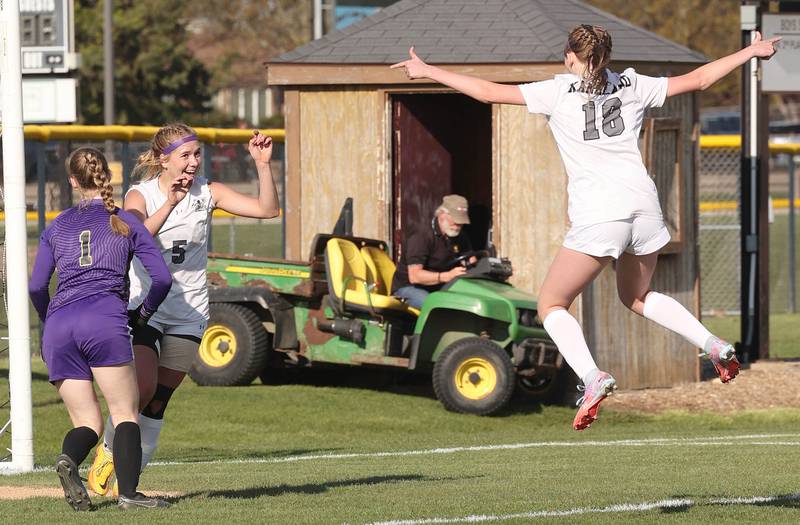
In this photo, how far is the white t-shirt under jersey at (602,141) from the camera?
23.1 ft

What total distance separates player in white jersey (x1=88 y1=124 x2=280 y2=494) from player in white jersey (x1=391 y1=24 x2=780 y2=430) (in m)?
1.10

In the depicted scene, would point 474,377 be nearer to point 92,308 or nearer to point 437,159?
point 437,159

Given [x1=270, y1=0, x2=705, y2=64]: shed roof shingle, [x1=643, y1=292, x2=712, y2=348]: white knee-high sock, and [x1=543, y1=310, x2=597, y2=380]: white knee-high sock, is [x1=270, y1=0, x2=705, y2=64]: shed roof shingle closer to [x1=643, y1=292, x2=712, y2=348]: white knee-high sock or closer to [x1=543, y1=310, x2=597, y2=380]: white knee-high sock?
[x1=643, y1=292, x2=712, y2=348]: white knee-high sock

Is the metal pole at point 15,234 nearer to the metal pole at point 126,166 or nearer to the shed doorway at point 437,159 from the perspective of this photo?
the shed doorway at point 437,159

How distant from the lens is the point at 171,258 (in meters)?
7.43

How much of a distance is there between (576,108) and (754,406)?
286 inches

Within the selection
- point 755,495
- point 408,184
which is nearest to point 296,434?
point 408,184

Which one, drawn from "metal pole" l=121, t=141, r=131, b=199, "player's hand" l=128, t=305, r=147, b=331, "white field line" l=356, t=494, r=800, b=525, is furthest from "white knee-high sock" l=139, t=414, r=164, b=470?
"metal pole" l=121, t=141, r=131, b=199

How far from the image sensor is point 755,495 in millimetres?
7586

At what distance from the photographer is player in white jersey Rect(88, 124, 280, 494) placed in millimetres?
7332

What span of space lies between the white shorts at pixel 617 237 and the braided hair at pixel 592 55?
61 cm

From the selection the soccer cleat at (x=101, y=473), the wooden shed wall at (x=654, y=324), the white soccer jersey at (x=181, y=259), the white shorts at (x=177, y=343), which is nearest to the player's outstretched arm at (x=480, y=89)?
the white soccer jersey at (x=181, y=259)

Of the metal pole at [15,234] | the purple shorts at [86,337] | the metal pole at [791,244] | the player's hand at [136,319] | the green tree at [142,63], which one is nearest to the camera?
the purple shorts at [86,337]

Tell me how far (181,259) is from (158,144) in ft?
1.80
